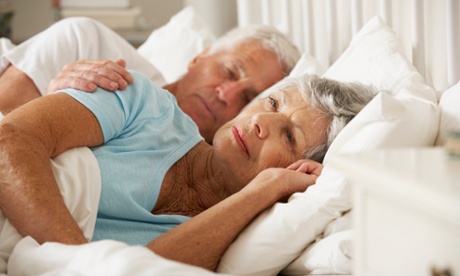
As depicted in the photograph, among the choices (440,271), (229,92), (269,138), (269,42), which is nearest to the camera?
(440,271)

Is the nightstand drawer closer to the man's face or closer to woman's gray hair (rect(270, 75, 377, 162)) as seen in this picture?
woman's gray hair (rect(270, 75, 377, 162))

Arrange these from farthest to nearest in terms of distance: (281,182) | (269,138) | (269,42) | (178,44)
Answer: (178,44)
(269,42)
(269,138)
(281,182)

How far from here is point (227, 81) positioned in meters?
2.18

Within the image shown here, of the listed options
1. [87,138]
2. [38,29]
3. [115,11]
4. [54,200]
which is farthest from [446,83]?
[38,29]

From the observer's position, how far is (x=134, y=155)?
150 centimetres

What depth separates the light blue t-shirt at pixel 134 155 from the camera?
1430mm

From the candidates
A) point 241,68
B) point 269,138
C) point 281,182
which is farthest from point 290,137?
point 241,68

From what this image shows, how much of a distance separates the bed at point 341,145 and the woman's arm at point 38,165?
3 centimetres

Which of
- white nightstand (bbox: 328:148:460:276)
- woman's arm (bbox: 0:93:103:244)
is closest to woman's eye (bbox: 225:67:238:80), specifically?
woman's arm (bbox: 0:93:103:244)

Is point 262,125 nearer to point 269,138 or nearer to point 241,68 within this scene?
point 269,138

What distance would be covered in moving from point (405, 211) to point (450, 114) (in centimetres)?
70

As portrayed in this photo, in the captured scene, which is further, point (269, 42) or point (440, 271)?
point (269, 42)

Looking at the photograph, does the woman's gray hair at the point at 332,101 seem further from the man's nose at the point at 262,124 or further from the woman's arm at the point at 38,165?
the woman's arm at the point at 38,165

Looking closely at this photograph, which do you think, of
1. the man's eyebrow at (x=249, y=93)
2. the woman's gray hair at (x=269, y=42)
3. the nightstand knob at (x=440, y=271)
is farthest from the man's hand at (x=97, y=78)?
the nightstand knob at (x=440, y=271)
